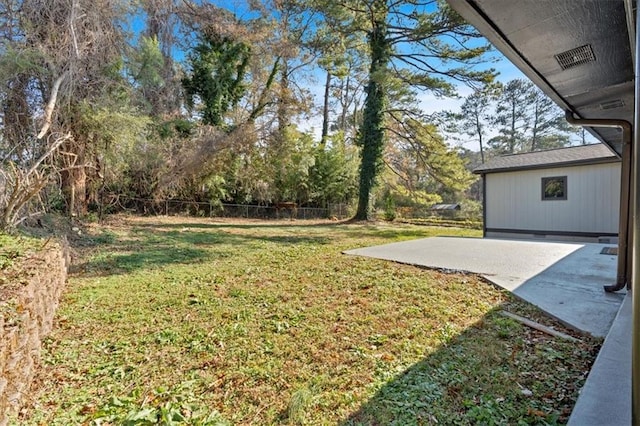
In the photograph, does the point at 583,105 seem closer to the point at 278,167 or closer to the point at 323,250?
the point at 323,250

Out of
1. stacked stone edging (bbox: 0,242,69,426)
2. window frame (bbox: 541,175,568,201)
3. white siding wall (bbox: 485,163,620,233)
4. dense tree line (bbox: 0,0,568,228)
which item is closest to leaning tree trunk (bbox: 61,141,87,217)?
dense tree line (bbox: 0,0,568,228)

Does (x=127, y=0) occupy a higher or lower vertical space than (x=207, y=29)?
lower

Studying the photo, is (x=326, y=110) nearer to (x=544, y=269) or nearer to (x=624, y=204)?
(x=544, y=269)

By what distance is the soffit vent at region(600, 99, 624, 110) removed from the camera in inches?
117

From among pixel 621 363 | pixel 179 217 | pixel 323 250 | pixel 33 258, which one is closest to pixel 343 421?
pixel 621 363

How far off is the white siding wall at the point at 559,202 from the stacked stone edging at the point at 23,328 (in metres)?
11.6

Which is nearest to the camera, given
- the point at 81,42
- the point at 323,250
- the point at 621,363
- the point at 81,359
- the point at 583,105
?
the point at 621,363

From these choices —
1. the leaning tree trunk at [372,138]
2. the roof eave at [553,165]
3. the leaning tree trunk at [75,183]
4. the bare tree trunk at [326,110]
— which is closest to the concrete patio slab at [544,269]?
the roof eave at [553,165]

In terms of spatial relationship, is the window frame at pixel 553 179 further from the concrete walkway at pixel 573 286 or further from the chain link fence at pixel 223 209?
the chain link fence at pixel 223 209

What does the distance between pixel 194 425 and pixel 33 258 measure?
8.14ft

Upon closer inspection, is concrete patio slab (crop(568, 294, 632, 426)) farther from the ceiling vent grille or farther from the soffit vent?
the soffit vent

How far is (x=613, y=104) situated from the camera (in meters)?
3.04

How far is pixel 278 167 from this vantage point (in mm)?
15562

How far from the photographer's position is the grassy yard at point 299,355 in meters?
1.81
